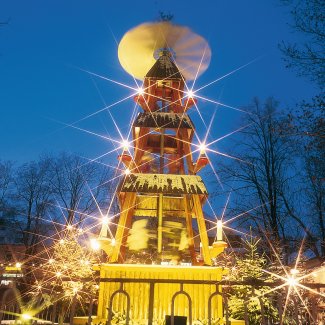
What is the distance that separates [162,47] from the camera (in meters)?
12.9

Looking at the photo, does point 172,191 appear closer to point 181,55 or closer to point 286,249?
point 181,55

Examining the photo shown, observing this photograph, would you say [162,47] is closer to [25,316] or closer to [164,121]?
[164,121]

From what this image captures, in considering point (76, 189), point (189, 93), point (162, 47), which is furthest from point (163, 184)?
point (76, 189)

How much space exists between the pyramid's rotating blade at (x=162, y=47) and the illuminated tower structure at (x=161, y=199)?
39mm

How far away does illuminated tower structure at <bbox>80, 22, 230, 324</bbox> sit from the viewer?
8.01 metres

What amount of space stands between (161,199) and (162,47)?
261 inches

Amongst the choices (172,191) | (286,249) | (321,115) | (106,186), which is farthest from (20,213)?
(321,115)

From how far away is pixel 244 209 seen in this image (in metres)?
20.3

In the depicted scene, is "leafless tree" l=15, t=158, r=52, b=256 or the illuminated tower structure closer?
the illuminated tower structure

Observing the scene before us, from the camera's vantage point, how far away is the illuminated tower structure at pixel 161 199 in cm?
801

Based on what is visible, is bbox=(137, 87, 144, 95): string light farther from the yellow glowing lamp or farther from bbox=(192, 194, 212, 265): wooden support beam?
the yellow glowing lamp

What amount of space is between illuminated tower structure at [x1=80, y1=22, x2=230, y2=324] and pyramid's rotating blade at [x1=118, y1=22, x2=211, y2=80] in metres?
0.04

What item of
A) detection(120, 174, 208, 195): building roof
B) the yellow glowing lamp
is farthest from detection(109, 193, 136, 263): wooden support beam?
the yellow glowing lamp

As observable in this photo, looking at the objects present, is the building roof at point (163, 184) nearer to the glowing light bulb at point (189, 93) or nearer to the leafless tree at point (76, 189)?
the glowing light bulb at point (189, 93)
